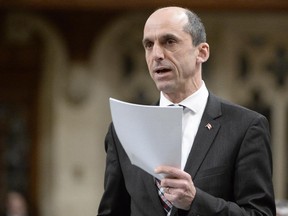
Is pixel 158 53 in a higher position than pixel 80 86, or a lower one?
higher

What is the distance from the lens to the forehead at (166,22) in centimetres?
335

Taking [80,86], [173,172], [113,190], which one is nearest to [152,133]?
[173,172]

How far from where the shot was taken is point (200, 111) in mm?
3473

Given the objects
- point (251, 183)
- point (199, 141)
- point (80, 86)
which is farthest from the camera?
point (80, 86)

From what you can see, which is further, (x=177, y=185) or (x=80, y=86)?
(x=80, y=86)

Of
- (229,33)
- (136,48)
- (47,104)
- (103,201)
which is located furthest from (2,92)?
(103,201)

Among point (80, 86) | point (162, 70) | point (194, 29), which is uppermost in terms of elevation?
point (194, 29)

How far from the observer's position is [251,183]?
3258 mm

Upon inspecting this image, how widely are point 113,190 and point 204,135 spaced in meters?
0.40

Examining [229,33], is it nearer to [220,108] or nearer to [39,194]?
[39,194]

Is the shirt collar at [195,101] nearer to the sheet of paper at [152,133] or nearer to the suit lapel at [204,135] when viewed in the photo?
the suit lapel at [204,135]

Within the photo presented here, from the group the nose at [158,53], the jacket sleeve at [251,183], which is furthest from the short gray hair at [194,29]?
the jacket sleeve at [251,183]

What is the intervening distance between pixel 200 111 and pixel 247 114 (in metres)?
0.16

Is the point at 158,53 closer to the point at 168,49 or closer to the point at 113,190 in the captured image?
the point at 168,49
